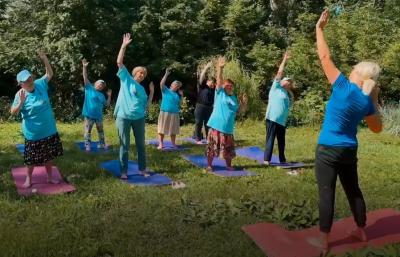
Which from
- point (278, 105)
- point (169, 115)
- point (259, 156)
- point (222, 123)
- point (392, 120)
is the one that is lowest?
point (259, 156)

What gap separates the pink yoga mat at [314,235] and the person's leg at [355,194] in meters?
0.11

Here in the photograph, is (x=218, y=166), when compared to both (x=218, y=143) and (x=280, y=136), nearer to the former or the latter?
(x=218, y=143)

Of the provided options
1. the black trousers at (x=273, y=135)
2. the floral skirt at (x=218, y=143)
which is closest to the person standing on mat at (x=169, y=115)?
the floral skirt at (x=218, y=143)

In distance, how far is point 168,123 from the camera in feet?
35.4

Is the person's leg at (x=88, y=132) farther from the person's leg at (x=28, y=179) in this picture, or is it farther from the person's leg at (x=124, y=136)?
the person's leg at (x=28, y=179)

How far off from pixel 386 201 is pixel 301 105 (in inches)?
354

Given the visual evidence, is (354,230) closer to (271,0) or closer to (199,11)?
(199,11)

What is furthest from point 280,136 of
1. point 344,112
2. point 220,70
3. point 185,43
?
point 185,43

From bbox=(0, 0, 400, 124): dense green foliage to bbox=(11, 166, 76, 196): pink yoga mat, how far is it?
7.83 metres

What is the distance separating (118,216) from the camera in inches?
228

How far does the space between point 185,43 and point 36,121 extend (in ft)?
34.8

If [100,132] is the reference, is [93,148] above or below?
below

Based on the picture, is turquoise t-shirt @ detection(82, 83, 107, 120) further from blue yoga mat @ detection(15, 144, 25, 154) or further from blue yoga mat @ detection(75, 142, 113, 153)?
blue yoga mat @ detection(15, 144, 25, 154)

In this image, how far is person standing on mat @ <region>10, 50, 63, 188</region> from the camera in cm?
671
